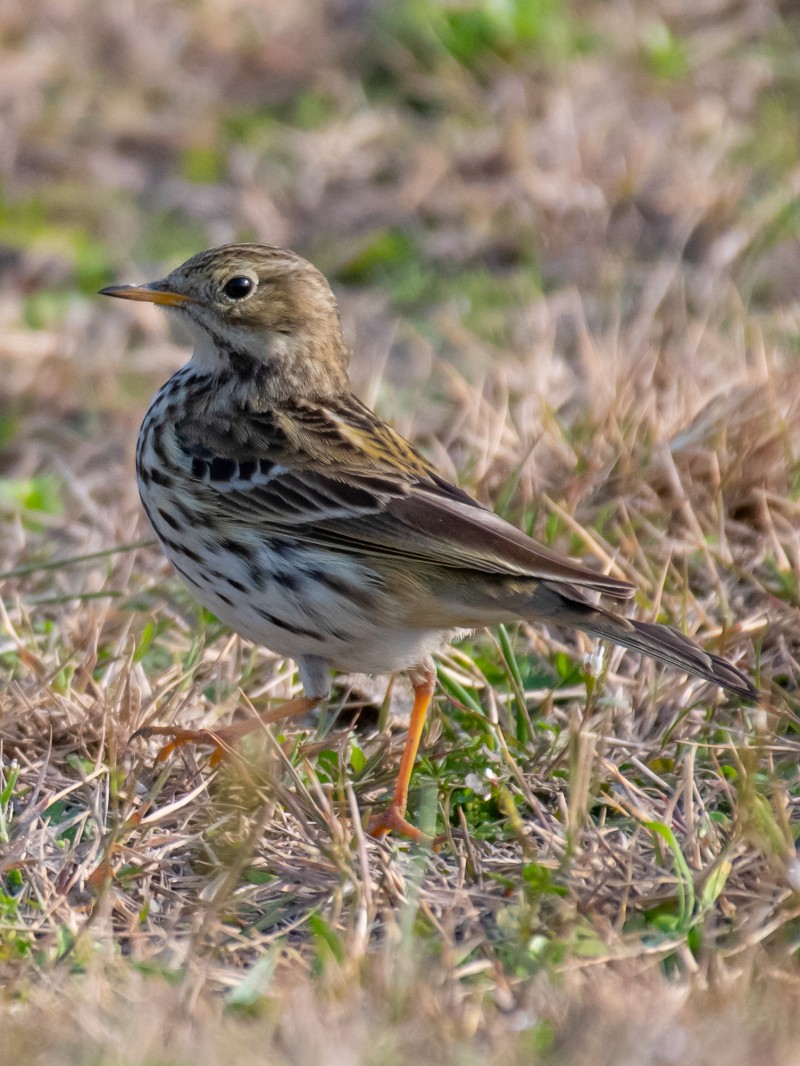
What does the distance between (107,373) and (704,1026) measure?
17.0 feet

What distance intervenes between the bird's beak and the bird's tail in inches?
64.6

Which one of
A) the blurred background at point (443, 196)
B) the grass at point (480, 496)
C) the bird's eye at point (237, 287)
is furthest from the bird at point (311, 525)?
the blurred background at point (443, 196)

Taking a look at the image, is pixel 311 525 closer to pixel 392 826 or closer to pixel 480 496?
pixel 392 826

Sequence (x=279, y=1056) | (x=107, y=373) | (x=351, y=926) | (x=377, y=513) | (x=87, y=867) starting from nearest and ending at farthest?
(x=279, y=1056) → (x=351, y=926) → (x=87, y=867) → (x=377, y=513) → (x=107, y=373)

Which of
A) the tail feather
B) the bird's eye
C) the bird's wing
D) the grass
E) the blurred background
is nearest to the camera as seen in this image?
the grass

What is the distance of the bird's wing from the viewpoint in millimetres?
4621

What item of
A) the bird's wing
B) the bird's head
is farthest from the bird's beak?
the bird's wing

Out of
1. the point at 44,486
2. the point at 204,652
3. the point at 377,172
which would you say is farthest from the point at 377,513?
the point at 377,172

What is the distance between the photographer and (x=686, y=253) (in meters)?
8.53

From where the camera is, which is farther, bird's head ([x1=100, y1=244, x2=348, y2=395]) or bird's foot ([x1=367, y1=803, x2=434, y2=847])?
bird's head ([x1=100, y1=244, x2=348, y2=395])

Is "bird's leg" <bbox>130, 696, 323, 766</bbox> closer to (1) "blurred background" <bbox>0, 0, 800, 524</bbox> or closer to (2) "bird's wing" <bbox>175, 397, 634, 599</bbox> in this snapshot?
(2) "bird's wing" <bbox>175, 397, 634, 599</bbox>

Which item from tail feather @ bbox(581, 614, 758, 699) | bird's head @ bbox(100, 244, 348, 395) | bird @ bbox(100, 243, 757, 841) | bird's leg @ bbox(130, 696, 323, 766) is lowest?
bird's leg @ bbox(130, 696, 323, 766)

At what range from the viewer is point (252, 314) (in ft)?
17.6

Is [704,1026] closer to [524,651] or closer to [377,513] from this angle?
[377,513]
